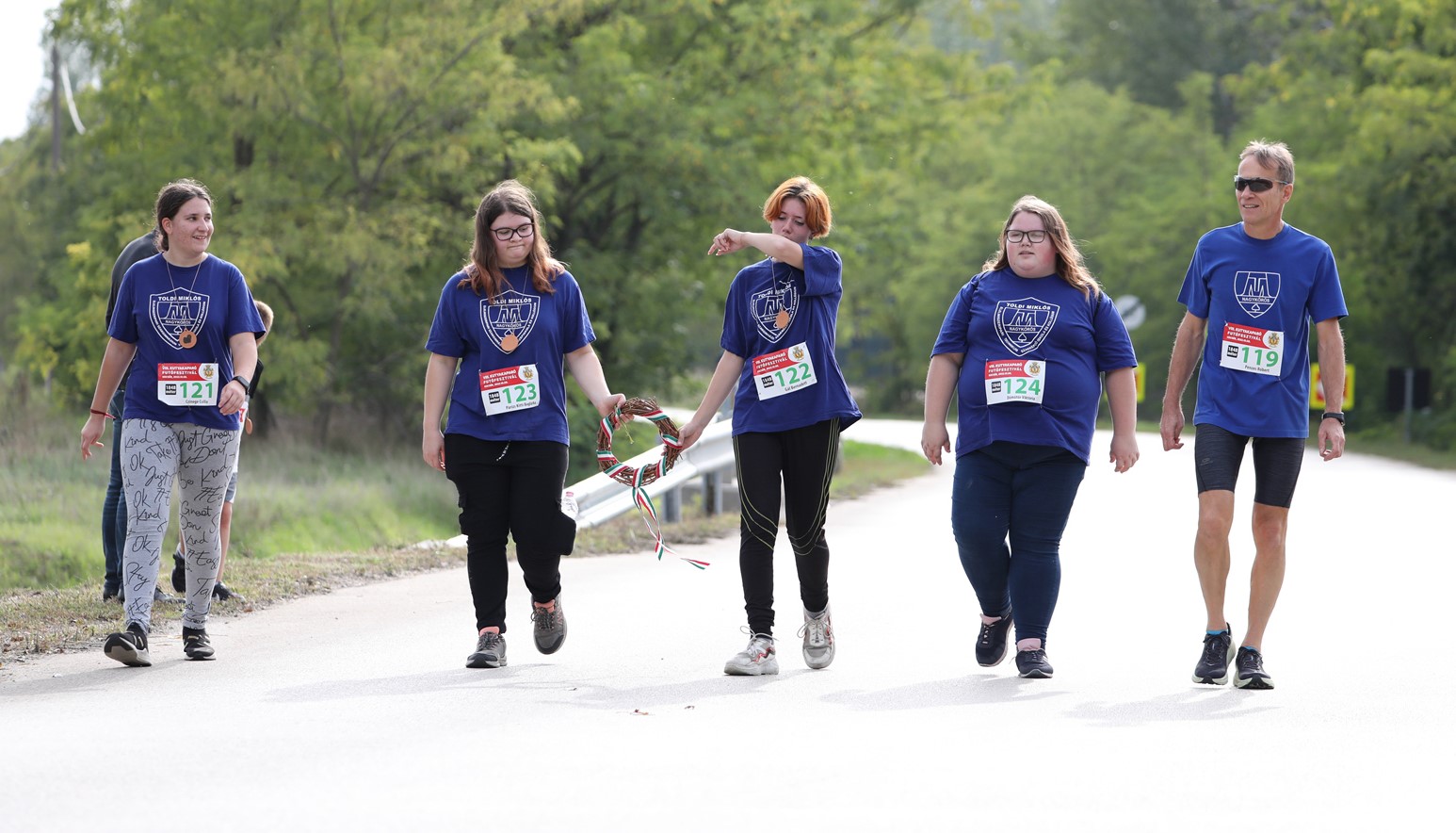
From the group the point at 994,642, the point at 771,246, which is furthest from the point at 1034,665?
the point at 771,246

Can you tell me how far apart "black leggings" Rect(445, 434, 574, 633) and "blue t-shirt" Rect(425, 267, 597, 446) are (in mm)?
76

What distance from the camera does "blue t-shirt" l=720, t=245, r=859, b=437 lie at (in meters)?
7.21

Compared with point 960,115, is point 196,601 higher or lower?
lower

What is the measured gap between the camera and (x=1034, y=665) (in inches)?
283

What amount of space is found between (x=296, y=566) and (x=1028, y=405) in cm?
513

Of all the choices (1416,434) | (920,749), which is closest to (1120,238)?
(1416,434)

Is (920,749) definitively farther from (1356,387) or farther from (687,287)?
(1356,387)

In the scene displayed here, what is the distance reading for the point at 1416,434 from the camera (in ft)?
112

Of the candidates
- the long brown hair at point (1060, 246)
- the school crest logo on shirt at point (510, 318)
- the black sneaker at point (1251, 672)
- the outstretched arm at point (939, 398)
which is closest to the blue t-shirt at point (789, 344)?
the outstretched arm at point (939, 398)

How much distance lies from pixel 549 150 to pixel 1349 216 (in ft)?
79.2

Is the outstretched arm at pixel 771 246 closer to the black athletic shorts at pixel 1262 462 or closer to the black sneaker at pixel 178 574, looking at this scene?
the black athletic shorts at pixel 1262 462

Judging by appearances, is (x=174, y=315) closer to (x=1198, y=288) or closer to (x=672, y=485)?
(x=1198, y=288)

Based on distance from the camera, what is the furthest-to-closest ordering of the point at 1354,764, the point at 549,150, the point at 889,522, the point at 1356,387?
the point at 1356,387
the point at 549,150
the point at 889,522
the point at 1354,764

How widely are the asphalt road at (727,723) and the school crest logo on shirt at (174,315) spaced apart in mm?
1320
